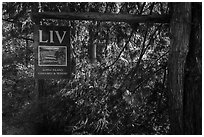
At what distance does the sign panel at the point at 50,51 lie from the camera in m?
3.52

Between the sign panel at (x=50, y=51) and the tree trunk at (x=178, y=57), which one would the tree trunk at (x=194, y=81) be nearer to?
the tree trunk at (x=178, y=57)

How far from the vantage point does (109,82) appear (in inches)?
174

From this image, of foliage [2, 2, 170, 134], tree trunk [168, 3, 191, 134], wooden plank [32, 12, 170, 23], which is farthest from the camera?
foliage [2, 2, 170, 134]

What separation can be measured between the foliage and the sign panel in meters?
0.78

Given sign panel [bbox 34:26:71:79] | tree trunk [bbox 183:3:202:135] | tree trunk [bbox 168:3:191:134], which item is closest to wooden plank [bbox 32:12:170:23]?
sign panel [bbox 34:26:71:79]

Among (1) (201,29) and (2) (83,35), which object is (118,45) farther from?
(1) (201,29)

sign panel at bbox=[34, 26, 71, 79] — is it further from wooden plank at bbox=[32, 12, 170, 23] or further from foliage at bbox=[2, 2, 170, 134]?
foliage at bbox=[2, 2, 170, 134]

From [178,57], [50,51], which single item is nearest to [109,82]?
[50,51]

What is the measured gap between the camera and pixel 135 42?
479 cm

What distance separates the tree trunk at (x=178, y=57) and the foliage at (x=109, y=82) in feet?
2.29

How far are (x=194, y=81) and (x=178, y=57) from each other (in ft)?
1.04

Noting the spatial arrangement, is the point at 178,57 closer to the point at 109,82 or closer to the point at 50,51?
the point at 109,82

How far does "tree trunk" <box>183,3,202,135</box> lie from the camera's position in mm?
3359

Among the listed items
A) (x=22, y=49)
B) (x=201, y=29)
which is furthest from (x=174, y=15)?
(x=22, y=49)
